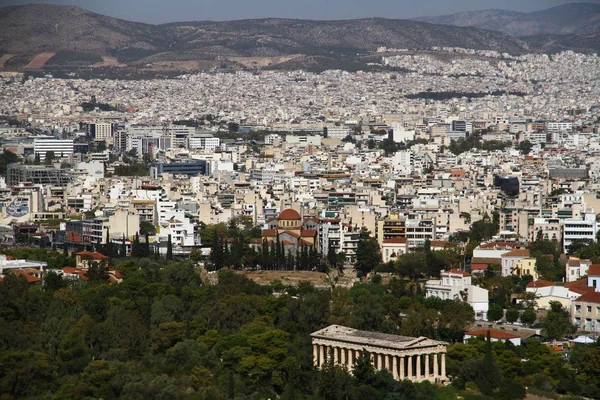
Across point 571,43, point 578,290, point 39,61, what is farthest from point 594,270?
point 571,43

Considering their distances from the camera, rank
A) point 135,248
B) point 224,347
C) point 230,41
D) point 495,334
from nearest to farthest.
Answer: point 224,347, point 495,334, point 135,248, point 230,41

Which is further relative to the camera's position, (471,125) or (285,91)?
(285,91)

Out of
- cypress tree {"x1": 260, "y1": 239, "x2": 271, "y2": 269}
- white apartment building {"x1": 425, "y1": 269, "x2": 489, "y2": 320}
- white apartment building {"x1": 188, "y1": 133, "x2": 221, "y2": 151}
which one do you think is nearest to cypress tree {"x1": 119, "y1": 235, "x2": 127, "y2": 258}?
cypress tree {"x1": 260, "y1": 239, "x2": 271, "y2": 269}

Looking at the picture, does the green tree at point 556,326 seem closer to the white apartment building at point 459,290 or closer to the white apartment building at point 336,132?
the white apartment building at point 459,290

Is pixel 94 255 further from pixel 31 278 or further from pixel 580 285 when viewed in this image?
pixel 580 285

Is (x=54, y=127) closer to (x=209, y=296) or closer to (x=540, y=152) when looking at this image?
(x=540, y=152)

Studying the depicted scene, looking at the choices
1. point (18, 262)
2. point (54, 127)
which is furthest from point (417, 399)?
point (54, 127)
